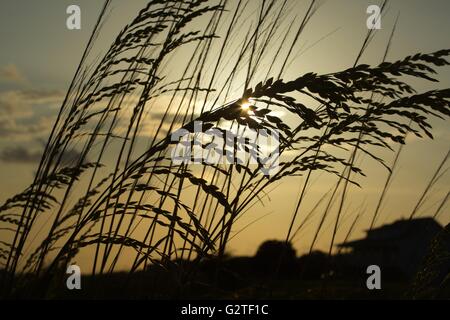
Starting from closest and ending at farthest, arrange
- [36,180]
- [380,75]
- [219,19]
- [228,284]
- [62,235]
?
1. [380,75]
2. [36,180]
3. [62,235]
4. [219,19]
5. [228,284]

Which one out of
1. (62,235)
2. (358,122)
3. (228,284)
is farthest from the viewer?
(228,284)

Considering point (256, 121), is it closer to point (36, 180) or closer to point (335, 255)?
point (36, 180)

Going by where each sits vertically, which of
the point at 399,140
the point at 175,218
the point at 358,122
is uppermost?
the point at 358,122

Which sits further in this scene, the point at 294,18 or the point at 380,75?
the point at 294,18

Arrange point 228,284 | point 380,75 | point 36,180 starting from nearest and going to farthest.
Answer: point 380,75 < point 36,180 < point 228,284

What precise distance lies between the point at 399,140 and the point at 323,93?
29cm

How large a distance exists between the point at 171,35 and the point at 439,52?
2.65 feet

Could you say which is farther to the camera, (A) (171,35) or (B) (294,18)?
(B) (294,18)

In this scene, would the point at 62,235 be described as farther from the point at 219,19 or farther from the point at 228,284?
the point at 228,284

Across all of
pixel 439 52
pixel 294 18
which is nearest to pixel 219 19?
pixel 294 18

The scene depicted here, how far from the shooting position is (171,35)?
1876 millimetres
